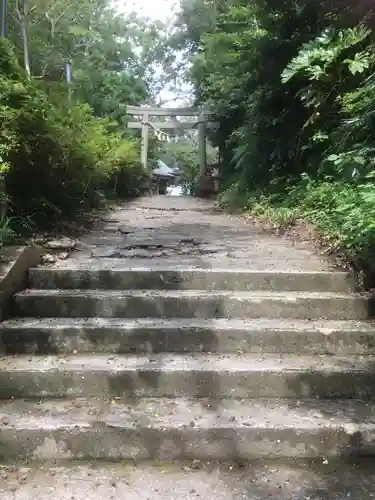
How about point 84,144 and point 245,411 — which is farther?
point 84,144

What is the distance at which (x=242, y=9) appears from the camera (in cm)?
823

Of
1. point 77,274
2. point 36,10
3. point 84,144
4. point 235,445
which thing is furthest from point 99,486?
point 36,10

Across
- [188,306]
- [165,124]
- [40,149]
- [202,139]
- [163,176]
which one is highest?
[165,124]

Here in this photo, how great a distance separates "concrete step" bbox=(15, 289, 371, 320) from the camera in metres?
3.01

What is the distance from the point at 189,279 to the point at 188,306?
0.31m

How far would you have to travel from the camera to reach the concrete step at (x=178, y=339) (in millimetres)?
2750

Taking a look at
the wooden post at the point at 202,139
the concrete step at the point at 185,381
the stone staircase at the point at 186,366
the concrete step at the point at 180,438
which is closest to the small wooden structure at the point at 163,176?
the wooden post at the point at 202,139

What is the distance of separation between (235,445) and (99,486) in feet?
2.11

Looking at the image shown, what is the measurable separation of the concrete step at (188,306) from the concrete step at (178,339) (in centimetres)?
21

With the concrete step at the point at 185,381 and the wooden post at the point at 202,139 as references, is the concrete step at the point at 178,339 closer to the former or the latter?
the concrete step at the point at 185,381

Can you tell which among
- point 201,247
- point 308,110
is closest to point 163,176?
point 308,110

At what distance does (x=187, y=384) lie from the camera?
2.51 metres

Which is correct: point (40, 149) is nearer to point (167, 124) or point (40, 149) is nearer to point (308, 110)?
point (308, 110)

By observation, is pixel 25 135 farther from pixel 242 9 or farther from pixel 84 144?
pixel 242 9
